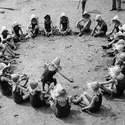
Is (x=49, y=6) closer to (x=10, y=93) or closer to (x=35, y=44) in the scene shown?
(x=35, y=44)

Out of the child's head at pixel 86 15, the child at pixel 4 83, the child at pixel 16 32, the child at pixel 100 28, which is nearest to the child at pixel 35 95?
the child at pixel 4 83

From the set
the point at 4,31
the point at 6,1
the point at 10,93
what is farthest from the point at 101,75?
the point at 6,1

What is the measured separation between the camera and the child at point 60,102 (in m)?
7.80

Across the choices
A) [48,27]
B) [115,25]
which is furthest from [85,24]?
[48,27]

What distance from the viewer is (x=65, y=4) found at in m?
16.2

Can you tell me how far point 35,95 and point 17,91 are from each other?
64 centimetres

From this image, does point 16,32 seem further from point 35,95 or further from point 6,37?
point 35,95

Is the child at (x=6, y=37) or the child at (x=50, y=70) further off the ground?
the child at (x=6, y=37)

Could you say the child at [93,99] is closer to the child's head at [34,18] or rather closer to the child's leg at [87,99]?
the child's leg at [87,99]

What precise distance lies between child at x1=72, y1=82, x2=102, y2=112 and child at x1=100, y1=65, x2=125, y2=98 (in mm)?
720

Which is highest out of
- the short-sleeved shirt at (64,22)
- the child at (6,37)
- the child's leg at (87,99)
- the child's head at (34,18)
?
the child's head at (34,18)

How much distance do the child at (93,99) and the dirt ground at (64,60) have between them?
0.21m

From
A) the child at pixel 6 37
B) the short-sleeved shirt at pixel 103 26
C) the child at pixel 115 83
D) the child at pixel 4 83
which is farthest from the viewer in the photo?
the short-sleeved shirt at pixel 103 26

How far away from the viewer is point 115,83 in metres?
8.60
